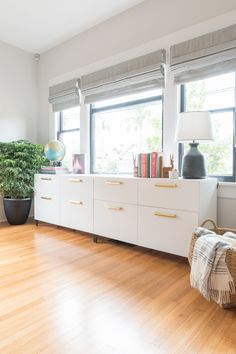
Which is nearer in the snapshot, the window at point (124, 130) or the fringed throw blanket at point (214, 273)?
the fringed throw blanket at point (214, 273)

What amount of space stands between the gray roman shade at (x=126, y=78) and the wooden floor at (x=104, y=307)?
187 cm

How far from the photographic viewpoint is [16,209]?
12.1 feet

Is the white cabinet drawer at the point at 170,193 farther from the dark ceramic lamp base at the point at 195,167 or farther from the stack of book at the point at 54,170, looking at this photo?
the stack of book at the point at 54,170

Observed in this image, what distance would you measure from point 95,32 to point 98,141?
146 cm

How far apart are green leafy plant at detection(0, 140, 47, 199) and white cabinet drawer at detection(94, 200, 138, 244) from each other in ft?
4.44

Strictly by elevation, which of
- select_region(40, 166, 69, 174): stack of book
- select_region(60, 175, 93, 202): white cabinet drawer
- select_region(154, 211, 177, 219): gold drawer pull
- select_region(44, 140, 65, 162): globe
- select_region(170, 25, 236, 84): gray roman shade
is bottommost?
select_region(154, 211, 177, 219): gold drawer pull

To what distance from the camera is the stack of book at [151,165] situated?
2.57 m

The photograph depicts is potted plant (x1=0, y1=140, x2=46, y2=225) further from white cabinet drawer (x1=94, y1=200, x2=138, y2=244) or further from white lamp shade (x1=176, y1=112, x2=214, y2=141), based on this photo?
white lamp shade (x1=176, y1=112, x2=214, y2=141)

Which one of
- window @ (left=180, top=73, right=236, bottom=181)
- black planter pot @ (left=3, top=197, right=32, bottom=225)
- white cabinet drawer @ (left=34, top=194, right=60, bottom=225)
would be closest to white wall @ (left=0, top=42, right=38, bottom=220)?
black planter pot @ (left=3, top=197, right=32, bottom=225)

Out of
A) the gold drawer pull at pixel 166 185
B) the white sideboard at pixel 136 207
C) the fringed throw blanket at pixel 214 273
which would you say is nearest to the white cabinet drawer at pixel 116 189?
the white sideboard at pixel 136 207

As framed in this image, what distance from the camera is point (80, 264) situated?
226cm

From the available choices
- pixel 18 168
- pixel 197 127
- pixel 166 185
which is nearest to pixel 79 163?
pixel 18 168

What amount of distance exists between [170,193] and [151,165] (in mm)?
419

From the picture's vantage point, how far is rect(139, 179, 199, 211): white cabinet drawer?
7.11 feet
